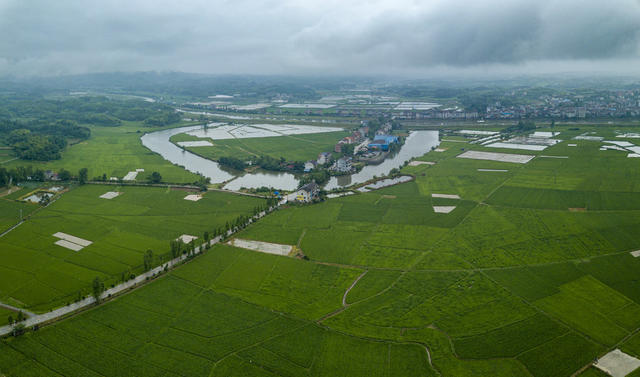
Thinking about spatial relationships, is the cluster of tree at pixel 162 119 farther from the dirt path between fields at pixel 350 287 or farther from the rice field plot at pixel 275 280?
the dirt path between fields at pixel 350 287

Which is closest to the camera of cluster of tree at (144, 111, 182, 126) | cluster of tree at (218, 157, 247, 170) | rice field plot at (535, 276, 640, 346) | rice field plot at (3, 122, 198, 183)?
rice field plot at (535, 276, 640, 346)

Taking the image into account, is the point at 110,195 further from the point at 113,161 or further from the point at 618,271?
the point at 618,271

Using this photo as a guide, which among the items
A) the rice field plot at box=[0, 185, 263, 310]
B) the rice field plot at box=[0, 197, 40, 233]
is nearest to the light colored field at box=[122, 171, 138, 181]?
the rice field plot at box=[0, 185, 263, 310]

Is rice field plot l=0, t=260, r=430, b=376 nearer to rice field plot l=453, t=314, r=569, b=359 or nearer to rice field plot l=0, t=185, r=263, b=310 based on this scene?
rice field plot l=453, t=314, r=569, b=359

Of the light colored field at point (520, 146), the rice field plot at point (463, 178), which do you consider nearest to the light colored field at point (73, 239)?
the rice field plot at point (463, 178)

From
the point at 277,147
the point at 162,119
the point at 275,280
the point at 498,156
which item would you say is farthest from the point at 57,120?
the point at 498,156
